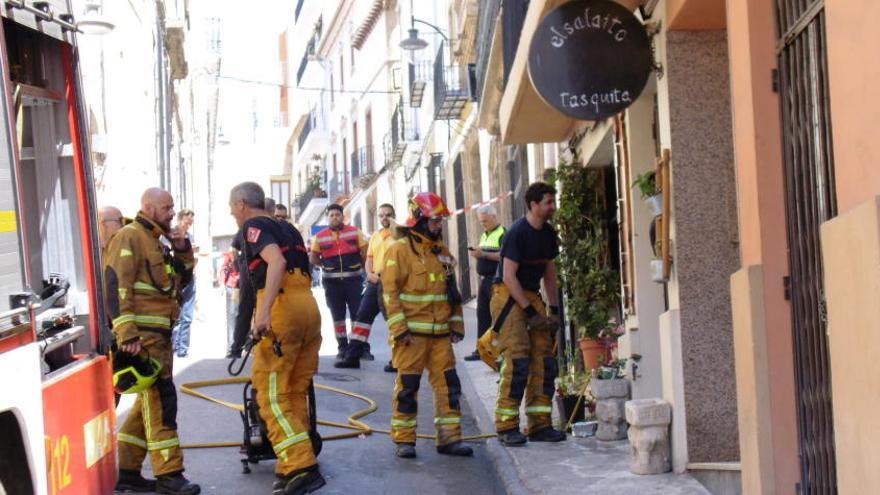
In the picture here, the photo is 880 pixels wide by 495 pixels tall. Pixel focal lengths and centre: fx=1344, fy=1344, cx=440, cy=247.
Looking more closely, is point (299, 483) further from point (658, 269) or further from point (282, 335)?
point (658, 269)

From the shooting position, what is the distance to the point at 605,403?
32.2ft

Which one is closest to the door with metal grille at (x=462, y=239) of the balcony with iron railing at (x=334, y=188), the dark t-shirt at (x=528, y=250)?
the dark t-shirt at (x=528, y=250)

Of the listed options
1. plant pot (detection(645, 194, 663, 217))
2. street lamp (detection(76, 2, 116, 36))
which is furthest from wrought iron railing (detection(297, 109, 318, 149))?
plant pot (detection(645, 194, 663, 217))

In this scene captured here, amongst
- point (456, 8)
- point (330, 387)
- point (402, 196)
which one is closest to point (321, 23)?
point (402, 196)

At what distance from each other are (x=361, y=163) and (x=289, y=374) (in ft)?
117

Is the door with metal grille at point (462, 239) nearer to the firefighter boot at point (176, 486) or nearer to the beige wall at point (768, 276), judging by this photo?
the firefighter boot at point (176, 486)

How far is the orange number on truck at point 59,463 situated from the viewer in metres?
4.75

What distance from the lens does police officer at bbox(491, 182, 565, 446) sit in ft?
31.6

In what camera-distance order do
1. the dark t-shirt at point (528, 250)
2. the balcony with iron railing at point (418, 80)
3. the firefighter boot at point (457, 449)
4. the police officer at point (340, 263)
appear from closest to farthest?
the firefighter boot at point (457, 449), the dark t-shirt at point (528, 250), the police officer at point (340, 263), the balcony with iron railing at point (418, 80)

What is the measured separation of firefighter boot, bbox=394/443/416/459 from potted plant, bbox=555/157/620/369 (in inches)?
86.9

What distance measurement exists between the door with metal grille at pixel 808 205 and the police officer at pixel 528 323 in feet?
11.7

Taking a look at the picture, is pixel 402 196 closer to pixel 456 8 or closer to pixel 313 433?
pixel 456 8

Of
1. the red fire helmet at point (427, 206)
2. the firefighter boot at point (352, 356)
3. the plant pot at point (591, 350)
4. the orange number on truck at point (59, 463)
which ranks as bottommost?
the firefighter boot at point (352, 356)

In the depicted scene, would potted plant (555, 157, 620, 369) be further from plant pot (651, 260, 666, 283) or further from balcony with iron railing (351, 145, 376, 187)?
balcony with iron railing (351, 145, 376, 187)
